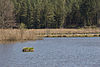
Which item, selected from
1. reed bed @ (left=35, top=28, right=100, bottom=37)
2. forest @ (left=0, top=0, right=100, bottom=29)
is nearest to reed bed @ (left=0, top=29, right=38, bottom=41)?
reed bed @ (left=35, top=28, right=100, bottom=37)

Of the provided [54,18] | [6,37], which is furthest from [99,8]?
[6,37]

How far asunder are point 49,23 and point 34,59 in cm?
8642

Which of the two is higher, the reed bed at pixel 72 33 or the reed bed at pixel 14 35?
the reed bed at pixel 14 35

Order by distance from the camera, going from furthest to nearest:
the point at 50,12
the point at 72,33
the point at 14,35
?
the point at 50,12 → the point at 72,33 → the point at 14,35

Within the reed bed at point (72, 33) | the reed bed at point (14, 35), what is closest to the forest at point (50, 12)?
the reed bed at point (72, 33)

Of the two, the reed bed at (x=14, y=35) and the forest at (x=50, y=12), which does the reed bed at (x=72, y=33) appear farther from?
the forest at (x=50, y=12)

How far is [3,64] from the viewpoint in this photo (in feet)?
92.7

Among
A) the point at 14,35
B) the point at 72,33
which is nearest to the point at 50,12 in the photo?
the point at 72,33

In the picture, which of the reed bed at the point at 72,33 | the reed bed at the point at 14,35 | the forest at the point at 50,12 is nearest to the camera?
the reed bed at the point at 14,35

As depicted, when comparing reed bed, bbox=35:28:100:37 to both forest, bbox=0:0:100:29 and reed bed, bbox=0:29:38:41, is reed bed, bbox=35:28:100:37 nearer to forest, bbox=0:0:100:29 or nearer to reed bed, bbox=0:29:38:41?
reed bed, bbox=0:29:38:41

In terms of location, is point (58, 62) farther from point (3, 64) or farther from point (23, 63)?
point (3, 64)

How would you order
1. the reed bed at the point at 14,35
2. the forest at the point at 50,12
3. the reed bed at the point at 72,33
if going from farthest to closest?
1. the forest at the point at 50,12
2. the reed bed at the point at 72,33
3. the reed bed at the point at 14,35

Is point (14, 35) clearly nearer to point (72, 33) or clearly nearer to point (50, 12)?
point (72, 33)

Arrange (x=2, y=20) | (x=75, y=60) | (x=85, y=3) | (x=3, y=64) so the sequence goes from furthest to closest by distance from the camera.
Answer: (x=85, y=3), (x=2, y=20), (x=75, y=60), (x=3, y=64)
